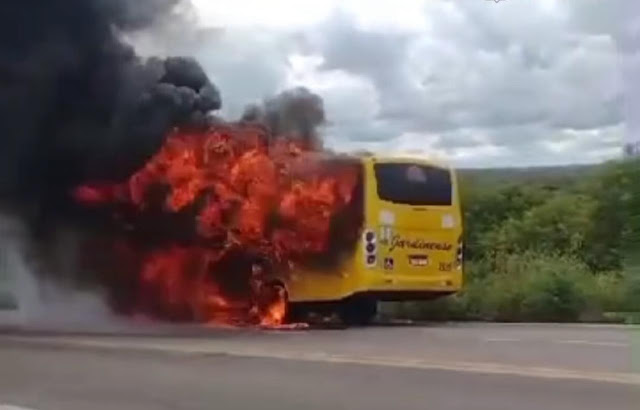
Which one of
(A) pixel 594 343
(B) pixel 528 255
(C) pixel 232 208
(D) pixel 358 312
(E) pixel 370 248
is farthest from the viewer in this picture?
(B) pixel 528 255

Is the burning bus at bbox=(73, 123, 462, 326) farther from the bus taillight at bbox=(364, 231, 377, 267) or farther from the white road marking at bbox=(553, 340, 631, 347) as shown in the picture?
the white road marking at bbox=(553, 340, 631, 347)

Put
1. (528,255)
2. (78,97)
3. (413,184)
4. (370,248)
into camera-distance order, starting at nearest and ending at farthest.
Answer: (370,248) < (413,184) < (78,97) < (528,255)

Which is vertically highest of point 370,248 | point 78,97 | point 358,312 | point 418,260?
point 78,97

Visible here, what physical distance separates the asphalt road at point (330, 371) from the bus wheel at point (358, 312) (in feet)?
8.30

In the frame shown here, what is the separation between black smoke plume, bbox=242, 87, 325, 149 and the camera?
2259 centimetres

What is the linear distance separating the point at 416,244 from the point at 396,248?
533 mm

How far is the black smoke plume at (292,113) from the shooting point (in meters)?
22.6

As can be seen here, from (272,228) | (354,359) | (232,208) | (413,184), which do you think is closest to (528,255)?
(413,184)

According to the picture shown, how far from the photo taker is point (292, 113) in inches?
894

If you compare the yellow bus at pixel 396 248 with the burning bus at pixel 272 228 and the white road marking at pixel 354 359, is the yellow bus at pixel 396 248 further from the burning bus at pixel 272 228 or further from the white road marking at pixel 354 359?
the white road marking at pixel 354 359

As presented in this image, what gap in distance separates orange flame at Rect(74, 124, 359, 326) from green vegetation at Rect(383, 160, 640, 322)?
3.30 metres

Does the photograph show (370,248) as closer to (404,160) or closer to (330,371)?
(404,160)

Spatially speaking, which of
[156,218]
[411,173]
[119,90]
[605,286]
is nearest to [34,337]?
[156,218]

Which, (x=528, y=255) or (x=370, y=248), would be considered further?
(x=528, y=255)
